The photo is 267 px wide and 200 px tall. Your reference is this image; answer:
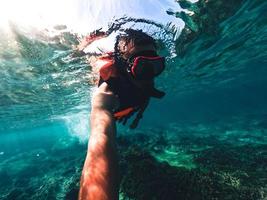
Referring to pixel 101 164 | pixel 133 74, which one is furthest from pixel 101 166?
pixel 133 74

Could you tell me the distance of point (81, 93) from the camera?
32.4 meters

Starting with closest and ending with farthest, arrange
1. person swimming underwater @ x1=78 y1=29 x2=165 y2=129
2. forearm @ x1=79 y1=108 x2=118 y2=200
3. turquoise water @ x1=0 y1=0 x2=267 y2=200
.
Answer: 1. forearm @ x1=79 y1=108 x2=118 y2=200
2. person swimming underwater @ x1=78 y1=29 x2=165 y2=129
3. turquoise water @ x1=0 y1=0 x2=267 y2=200

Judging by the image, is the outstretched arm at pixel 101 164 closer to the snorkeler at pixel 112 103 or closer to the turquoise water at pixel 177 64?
the snorkeler at pixel 112 103

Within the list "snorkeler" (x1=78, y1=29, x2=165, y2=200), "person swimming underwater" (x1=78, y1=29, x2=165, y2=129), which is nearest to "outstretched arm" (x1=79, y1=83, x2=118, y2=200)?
"snorkeler" (x1=78, y1=29, x2=165, y2=200)

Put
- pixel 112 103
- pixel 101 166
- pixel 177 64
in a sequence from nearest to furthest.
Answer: pixel 101 166 → pixel 112 103 → pixel 177 64

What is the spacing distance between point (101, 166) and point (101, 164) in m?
0.02

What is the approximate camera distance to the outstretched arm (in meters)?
1.57

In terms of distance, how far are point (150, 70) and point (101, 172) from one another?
2457 millimetres

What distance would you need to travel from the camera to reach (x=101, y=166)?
1.72 metres

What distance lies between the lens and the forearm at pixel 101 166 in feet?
Answer: 5.14

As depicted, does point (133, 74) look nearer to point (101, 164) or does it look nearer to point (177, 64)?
point (101, 164)

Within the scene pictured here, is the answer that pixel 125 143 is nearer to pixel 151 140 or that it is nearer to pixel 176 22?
pixel 151 140

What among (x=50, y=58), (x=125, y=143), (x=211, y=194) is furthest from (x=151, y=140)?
(x=211, y=194)

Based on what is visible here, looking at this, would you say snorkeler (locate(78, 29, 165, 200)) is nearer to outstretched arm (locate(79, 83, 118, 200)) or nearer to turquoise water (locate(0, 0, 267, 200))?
outstretched arm (locate(79, 83, 118, 200))
